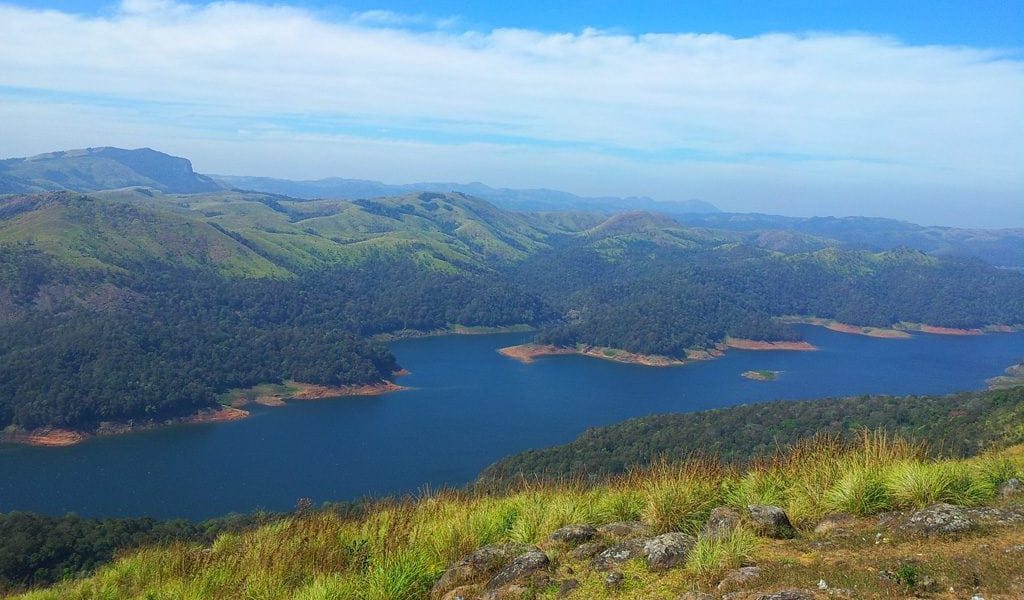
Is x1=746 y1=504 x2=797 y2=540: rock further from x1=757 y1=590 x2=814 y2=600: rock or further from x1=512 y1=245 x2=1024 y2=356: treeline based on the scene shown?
x1=512 y1=245 x2=1024 y2=356: treeline

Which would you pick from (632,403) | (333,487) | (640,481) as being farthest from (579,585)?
(632,403)

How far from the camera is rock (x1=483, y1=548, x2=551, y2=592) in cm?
625

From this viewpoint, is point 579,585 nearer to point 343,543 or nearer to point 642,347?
point 343,543

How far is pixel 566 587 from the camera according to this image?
19.7 ft

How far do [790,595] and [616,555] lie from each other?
1.86m

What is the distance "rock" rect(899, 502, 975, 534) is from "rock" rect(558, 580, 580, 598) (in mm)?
3171

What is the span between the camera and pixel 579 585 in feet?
19.8

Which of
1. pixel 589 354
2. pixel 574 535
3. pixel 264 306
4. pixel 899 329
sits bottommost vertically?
pixel 589 354

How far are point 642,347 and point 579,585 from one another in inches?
4663

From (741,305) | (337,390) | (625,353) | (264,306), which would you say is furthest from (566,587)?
(741,305)

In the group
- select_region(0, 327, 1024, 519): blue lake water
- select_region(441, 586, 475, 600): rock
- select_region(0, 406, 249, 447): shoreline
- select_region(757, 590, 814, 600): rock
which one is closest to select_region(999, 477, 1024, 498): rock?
select_region(757, 590, 814, 600): rock

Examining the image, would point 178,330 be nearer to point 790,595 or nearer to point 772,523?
point 772,523

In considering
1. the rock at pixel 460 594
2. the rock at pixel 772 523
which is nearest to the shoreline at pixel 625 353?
the rock at pixel 772 523

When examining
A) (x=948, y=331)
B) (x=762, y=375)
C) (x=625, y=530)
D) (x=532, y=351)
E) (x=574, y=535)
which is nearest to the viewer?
(x=574, y=535)
